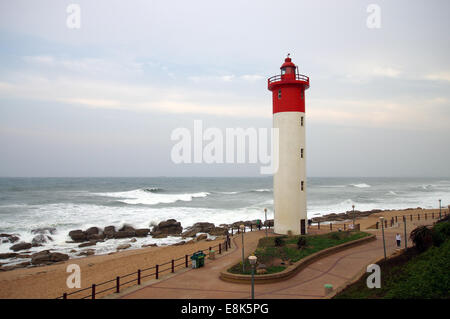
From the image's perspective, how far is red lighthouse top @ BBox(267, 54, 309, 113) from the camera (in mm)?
19031

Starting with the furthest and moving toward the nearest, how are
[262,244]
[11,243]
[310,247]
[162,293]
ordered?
[11,243] < [262,244] < [310,247] < [162,293]

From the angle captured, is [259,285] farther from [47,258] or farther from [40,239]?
[40,239]

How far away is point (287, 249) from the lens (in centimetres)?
1503

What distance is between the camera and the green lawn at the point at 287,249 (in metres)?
12.7

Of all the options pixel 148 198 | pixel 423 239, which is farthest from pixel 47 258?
pixel 148 198

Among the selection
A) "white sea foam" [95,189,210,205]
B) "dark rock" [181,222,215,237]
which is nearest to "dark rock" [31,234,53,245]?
"dark rock" [181,222,215,237]

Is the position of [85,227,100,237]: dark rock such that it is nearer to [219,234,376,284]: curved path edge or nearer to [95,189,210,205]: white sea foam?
[219,234,376,284]: curved path edge

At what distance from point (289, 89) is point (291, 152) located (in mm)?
4386

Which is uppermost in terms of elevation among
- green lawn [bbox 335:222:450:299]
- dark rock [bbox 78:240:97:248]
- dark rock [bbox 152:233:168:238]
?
green lawn [bbox 335:222:450:299]

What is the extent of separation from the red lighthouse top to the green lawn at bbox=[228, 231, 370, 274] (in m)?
8.84
